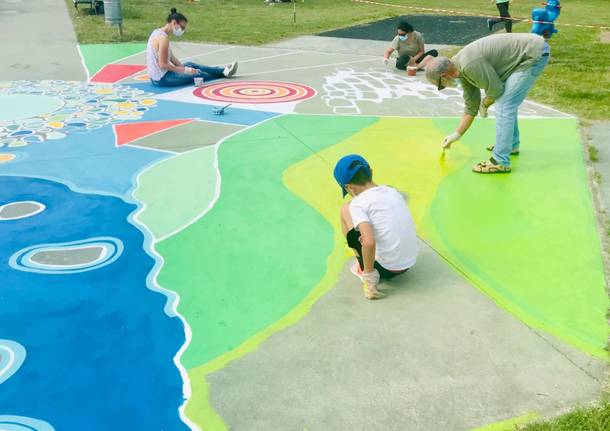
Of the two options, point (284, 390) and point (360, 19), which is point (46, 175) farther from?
point (360, 19)

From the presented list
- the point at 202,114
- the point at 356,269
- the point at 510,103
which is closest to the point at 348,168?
the point at 356,269

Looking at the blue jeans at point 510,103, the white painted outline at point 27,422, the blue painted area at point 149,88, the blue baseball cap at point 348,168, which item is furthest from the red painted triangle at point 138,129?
the white painted outline at point 27,422

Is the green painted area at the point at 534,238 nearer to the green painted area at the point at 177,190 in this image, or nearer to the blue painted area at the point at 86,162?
the green painted area at the point at 177,190

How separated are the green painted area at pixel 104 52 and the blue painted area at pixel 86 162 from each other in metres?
4.00

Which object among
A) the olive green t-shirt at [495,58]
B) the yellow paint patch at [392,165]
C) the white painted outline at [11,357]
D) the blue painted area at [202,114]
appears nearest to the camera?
the white painted outline at [11,357]

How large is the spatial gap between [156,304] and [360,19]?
16.1 meters

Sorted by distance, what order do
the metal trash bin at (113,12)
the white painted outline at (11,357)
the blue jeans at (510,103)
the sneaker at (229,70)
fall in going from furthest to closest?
the metal trash bin at (113,12)
the sneaker at (229,70)
the blue jeans at (510,103)
the white painted outline at (11,357)

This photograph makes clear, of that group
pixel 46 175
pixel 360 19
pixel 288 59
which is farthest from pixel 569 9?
pixel 46 175

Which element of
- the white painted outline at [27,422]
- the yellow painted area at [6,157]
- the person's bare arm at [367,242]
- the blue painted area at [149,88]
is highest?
the person's bare arm at [367,242]

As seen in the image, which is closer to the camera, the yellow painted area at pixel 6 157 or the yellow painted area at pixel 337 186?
the yellow painted area at pixel 337 186

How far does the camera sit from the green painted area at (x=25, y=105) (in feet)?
24.8

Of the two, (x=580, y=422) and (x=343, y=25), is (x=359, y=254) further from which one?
(x=343, y=25)

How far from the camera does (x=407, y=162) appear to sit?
6.08 metres

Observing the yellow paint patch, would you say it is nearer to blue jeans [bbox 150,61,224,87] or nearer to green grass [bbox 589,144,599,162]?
green grass [bbox 589,144,599,162]
